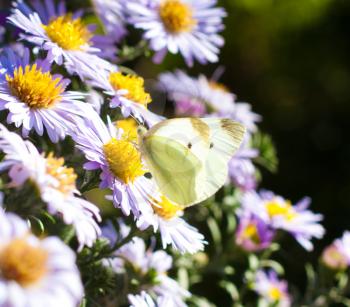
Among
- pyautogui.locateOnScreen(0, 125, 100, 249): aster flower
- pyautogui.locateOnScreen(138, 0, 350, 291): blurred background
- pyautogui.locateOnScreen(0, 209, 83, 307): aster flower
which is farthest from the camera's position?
pyautogui.locateOnScreen(138, 0, 350, 291): blurred background

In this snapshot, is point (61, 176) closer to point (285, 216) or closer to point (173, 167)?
point (173, 167)

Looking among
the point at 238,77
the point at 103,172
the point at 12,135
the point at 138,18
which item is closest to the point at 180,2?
the point at 138,18

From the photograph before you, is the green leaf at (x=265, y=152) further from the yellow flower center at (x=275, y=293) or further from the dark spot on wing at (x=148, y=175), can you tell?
the dark spot on wing at (x=148, y=175)

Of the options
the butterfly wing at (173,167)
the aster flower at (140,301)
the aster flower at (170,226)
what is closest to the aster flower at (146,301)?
the aster flower at (140,301)

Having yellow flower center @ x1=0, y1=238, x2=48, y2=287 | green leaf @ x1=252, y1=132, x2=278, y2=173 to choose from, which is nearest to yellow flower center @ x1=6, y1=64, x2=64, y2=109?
yellow flower center @ x1=0, y1=238, x2=48, y2=287

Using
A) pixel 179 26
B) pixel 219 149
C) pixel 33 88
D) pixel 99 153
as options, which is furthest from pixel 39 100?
pixel 179 26

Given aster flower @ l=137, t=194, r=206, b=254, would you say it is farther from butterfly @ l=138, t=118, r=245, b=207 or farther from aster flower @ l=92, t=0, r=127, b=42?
aster flower @ l=92, t=0, r=127, b=42
